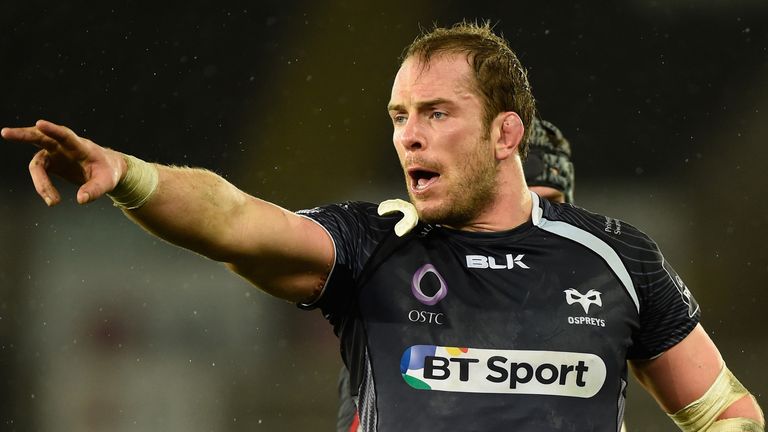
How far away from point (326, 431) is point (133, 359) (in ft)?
3.30

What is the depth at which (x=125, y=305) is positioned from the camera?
5.20m

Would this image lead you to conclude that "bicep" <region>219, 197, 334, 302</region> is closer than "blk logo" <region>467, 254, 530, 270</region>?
Yes

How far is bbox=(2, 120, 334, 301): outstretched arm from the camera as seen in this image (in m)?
1.76

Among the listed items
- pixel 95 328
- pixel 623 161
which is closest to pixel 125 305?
pixel 95 328

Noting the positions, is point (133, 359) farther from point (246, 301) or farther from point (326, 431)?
point (326, 431)

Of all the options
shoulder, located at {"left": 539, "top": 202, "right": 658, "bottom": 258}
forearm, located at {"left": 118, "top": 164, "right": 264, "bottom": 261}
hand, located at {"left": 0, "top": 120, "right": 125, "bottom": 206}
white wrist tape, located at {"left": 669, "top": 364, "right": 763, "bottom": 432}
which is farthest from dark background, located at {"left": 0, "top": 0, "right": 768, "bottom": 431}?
hand, located at {"left": 0, "top": 120, "right": 125, "bottom": 206}

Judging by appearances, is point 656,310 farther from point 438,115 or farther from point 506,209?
point 438,115

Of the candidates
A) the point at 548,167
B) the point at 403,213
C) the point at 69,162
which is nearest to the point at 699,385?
the point at 403,213

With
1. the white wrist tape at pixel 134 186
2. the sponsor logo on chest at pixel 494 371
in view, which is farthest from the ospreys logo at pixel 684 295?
the white wrist tape at pixel 134 186

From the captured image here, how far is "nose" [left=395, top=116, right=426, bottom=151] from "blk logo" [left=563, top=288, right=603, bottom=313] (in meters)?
0.48

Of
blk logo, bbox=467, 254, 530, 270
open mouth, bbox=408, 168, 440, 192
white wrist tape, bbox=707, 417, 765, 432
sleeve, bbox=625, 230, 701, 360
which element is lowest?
white wrist tape, bbox=707, 417, 765, 432

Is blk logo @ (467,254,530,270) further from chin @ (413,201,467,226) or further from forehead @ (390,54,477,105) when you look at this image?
forehead @ (390,54,477,105)

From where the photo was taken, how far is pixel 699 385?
99.3 inches

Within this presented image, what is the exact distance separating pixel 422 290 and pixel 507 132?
18.2 inches
